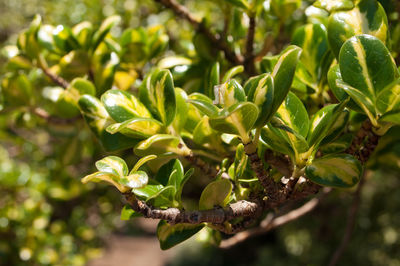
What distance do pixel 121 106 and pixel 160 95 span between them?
0.07 metres

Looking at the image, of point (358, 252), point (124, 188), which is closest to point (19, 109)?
point (124, 188)

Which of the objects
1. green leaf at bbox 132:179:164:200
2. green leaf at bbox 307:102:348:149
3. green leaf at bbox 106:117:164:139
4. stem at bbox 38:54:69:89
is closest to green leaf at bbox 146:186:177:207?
green leaf at bbox 132:179:164:200

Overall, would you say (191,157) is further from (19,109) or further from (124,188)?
(19,109)

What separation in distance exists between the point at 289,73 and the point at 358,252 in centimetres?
389

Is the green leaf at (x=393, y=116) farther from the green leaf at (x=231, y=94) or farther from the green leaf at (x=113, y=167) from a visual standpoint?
the green leaf at (x=113, y=167)

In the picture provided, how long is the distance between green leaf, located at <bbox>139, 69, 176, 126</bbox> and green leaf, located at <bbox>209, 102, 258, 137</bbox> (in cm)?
18

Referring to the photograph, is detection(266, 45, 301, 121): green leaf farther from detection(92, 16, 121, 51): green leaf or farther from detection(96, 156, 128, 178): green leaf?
detection(92, 16, 121, 51): green leaf

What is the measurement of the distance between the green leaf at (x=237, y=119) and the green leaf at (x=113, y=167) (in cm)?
15

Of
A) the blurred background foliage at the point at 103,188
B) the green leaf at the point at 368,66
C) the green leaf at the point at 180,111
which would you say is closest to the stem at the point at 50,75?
the blurred background foliage at the point at 103,188

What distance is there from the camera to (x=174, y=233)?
628 millimetres

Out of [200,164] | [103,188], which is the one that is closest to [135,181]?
[200,164]

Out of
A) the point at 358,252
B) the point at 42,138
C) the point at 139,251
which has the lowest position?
the point at 139,251

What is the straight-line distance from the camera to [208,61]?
3.17 feet

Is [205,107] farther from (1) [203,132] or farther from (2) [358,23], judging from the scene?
(2) [358,23]
